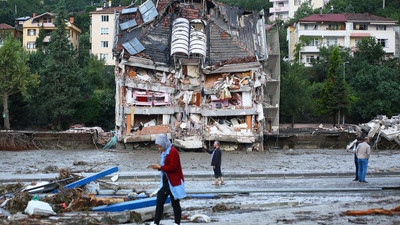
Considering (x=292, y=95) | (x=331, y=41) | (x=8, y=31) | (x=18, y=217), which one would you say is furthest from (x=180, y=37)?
(x=8, y=31)

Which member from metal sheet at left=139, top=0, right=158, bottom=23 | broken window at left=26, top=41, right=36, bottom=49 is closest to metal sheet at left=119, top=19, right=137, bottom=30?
metal sheet at left=139, top=0, right=158, bottom=23

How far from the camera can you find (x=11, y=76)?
62.7 m

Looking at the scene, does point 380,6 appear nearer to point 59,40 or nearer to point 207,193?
point 59,40

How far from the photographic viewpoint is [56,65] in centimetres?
6575

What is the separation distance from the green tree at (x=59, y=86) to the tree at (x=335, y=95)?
73.8 ft

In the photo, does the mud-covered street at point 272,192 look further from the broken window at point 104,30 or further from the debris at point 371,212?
the broken window at point 104,30

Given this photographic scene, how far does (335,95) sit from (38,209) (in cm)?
5566

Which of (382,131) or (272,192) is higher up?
(382,131)

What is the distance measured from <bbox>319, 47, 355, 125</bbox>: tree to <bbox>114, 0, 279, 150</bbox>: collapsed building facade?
59.6ft

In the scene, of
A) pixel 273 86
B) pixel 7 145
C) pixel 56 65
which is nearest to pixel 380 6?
pixel 273 86

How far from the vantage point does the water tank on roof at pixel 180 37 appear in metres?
49.4

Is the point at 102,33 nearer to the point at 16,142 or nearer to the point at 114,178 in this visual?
the point at 16,142

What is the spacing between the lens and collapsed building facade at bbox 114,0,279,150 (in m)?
49.3

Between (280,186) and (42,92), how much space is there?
45.2m
